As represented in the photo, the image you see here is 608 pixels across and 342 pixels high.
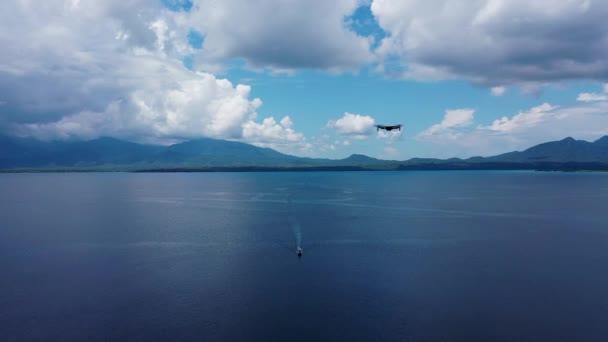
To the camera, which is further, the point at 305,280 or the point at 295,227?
the point at 295,227

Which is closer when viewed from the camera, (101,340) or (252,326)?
(101,340)

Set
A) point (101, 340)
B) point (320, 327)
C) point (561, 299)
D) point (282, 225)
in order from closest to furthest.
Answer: point (101, 340) < point (320, 327) < point (561, 299) < point (282, 225)

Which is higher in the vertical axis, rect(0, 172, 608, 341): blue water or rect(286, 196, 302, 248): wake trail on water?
rect(286, 196, 302, 248): wake trail on water

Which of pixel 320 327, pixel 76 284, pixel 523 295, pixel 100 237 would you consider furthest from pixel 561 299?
pixel 100 237

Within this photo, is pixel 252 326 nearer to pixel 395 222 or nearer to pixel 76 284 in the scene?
pixel 76 284

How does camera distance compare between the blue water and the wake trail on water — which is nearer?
the blue water

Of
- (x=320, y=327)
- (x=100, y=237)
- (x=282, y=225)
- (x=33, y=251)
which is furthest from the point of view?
(x=282, y=225)

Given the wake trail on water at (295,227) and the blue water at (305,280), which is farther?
the wake trail on water at (295,227)

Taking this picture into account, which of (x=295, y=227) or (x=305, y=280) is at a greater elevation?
(x=295, y=227)
